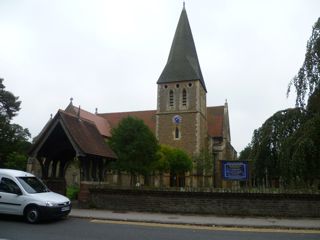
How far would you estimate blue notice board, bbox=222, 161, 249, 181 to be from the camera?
16266 millimetres

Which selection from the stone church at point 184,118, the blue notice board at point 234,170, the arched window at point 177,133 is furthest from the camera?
the arched window at point 177,133

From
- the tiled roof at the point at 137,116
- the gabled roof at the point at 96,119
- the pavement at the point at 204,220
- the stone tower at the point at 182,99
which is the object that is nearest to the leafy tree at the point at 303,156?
the pavement at the point at 204,220

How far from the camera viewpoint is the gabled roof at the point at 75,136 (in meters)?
16.6

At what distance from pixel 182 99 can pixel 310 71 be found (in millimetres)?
32317

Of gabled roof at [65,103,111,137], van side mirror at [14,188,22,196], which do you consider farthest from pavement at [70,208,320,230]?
gabled roof at [65,103,111,137]

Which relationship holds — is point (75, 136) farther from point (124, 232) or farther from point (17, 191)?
point (124, 232)

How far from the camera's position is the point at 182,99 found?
1912 inches

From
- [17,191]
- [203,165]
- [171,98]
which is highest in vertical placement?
[171,98]

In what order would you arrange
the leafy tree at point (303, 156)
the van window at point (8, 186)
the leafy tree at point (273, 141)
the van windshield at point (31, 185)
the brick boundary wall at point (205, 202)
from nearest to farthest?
the van window at point (8, 186) < the van windshield at point (31, 185) < the brick boundary wall at point (205, 202) < the leafy tree at point (303, 156) < the leafy tree at point (273, 141)

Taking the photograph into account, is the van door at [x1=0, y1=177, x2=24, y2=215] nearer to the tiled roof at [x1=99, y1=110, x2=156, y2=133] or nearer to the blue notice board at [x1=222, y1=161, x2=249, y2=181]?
the blue notice board at [x1=222, y1=161, x2=249, y2=181]

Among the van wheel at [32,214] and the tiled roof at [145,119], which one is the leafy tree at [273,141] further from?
the tiled roof at [145,119]

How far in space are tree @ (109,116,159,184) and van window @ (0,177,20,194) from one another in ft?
67.5

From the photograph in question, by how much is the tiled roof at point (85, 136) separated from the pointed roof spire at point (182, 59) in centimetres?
2988

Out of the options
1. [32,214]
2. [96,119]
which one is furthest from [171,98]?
[32,214]
